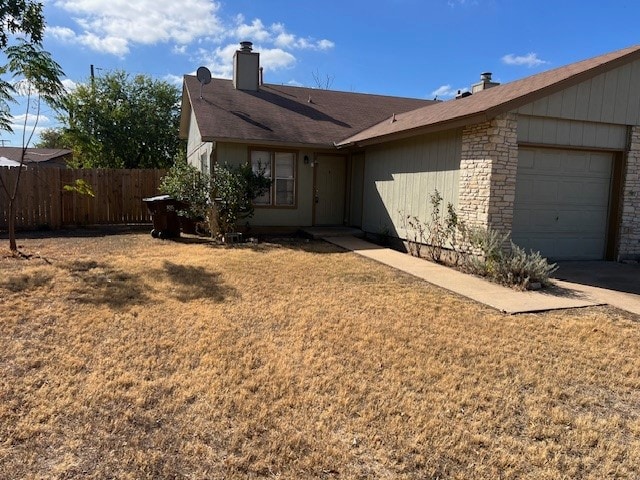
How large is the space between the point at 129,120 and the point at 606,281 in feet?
69.2

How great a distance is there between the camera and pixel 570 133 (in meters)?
8.38

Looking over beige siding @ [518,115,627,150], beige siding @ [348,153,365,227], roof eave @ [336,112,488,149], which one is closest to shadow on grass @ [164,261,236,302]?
roof eave @ [336,112,488,149]

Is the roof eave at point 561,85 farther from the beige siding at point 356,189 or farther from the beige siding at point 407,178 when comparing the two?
the beige siding at point 356,189

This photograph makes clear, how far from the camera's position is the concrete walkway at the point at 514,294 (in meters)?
5.84

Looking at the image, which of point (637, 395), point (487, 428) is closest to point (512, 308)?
point (637, 395)

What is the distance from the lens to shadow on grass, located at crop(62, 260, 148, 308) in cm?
570

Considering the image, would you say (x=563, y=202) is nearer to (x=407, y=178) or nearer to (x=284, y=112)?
(x=407, y=178)

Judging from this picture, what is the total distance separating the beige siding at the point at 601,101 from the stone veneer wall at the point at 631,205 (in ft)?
1.55

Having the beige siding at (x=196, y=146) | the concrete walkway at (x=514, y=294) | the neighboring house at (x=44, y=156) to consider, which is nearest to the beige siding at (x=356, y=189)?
the beige siding at (x=196, y=146)

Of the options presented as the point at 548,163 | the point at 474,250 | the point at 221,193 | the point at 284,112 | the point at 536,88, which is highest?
the point at 284,112

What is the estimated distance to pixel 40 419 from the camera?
10.1 feet

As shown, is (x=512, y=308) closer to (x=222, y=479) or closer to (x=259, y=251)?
(x=222, y=479)

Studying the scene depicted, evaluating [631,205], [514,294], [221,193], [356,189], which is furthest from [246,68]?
[514,294]

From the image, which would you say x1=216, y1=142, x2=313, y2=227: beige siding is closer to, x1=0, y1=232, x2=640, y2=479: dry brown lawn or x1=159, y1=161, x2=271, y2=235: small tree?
x1=159, y1=161, x2=271, y2=235: small tree
